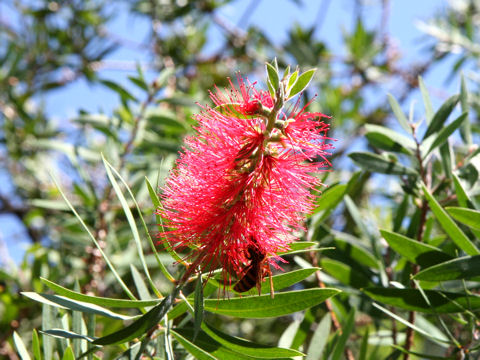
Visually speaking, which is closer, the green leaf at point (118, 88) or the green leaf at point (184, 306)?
the green leaf at point (184, 306)

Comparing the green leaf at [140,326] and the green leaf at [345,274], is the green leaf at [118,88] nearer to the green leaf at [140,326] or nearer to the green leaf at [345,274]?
the green leaf at [345,274]

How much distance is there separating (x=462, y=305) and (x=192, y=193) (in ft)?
2.02

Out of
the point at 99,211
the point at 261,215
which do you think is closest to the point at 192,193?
the point at 261,215

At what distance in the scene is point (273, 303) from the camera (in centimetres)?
87

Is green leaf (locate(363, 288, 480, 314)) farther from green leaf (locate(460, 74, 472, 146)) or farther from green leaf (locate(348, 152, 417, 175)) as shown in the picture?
green leaf (locate(460, 74, 472, 146))

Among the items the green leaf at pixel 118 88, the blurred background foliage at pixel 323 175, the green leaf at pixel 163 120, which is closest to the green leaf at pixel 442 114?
the blurred background foliage at pixel 323 175

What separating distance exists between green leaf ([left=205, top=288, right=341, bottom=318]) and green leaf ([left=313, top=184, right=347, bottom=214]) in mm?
333

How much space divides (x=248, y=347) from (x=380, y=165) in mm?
624

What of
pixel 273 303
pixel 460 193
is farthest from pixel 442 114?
pixel 273 303

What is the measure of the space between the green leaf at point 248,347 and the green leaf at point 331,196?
381 mm

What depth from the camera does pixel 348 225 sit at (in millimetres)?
2445

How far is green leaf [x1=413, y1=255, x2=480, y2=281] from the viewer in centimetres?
94

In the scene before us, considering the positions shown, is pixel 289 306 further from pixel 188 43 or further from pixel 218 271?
pixel 188 43

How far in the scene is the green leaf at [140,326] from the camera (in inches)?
32.9
